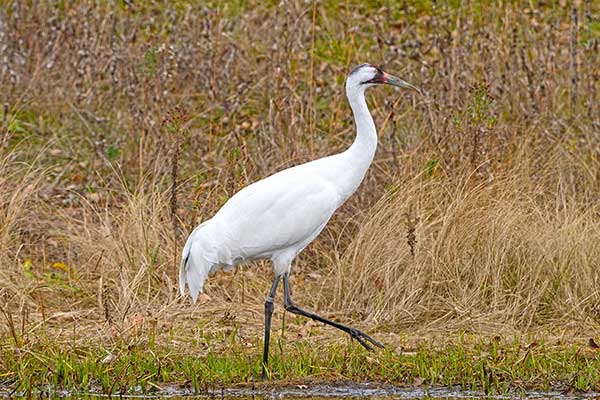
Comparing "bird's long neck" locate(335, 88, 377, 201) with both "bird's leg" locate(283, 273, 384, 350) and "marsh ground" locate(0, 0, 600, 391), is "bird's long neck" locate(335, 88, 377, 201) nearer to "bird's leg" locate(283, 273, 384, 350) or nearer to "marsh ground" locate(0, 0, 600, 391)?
"marsh ground" locate(0, 0, 600, 391)

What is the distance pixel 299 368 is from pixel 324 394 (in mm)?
275

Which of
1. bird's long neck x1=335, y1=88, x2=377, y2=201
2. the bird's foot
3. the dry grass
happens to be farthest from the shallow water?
bird's long neck x1=335, y1=88, x2=377, y2=201

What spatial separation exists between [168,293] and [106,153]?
2897 mm

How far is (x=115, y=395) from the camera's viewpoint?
238 inches

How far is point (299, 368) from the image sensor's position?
20.6 feet

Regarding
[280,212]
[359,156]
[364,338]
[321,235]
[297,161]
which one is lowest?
[321,235]

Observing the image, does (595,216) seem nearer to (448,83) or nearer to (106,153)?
(448,83)

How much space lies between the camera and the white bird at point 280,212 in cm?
666

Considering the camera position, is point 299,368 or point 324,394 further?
point 299,368

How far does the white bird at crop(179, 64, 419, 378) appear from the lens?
21.9 feet

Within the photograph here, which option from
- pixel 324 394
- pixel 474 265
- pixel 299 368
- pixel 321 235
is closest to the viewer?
pixel 324 394

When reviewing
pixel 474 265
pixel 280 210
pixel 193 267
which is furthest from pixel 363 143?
pixel 474 265

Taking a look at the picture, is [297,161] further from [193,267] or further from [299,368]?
[299,368]

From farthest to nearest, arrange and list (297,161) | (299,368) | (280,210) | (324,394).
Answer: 1. (297,161)
2. (280,210)
3. (299,368)
4. (324,394)
